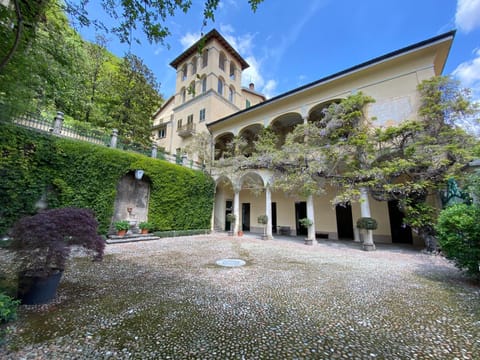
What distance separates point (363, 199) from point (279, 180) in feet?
13.0

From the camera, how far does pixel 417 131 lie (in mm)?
7926

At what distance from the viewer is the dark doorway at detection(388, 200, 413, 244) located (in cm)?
1042

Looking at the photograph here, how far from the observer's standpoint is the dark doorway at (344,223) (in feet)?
39.7

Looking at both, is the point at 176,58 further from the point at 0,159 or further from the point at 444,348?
the point at 444,348

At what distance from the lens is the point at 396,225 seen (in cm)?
1055

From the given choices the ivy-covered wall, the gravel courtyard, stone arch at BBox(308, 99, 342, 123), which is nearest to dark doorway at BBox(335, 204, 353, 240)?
stone arch at BBox(308, 99, 342, 123)

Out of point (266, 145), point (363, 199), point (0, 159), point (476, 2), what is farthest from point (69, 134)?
point (476, 2)

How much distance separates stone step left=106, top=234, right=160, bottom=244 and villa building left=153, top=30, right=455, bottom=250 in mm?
5234

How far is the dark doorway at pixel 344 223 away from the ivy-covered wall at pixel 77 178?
946cm

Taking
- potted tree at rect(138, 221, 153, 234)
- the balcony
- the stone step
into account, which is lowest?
the stone step

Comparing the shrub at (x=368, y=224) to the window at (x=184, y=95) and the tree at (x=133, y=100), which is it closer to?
the tree at (x=133, y=100)

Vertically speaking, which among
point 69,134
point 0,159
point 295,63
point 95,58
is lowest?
point 0,159

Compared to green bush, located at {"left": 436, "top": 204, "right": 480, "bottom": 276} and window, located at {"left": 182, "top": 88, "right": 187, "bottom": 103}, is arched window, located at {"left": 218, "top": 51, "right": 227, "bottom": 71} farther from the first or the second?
green bush, located at {"left": 436, "top": 204, "right": 480, "bottom": 276}

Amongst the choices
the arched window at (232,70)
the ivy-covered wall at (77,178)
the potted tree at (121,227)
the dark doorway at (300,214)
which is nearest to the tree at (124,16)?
the ivy-covered wall at (77,178)
